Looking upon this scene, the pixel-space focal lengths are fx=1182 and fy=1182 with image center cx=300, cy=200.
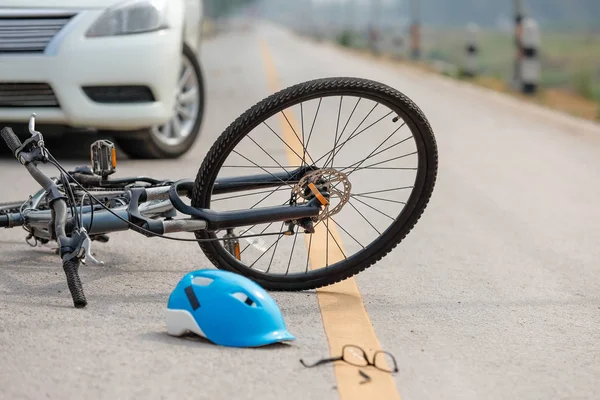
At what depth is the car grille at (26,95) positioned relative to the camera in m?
8.04

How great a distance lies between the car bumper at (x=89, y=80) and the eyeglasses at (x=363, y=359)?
4511 mm

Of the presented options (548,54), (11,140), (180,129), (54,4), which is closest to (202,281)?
(11,140)

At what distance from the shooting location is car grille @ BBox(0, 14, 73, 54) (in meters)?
7.98

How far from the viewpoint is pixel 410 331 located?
4336mm

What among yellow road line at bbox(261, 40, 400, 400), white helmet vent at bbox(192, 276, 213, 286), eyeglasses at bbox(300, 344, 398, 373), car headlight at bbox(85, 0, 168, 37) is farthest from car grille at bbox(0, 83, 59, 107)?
eyeglasses at bbox(300, 344, 398, 373)

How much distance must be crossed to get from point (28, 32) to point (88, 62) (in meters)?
0.46

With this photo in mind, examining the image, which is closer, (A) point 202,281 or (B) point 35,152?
(A) point 202,281

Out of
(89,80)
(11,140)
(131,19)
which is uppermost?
(11,140)

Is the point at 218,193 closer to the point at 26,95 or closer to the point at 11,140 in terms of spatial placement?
the point at 11,140

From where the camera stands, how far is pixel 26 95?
26.5ft

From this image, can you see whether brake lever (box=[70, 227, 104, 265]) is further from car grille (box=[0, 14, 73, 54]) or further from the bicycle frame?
car grille (box=[0, 14, 73, 54])

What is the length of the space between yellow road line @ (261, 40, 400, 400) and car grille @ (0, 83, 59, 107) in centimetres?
279

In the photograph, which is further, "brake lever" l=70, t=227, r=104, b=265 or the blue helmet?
"brake lever" l=70, t=227, r=104, b=265

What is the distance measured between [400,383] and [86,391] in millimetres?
967
